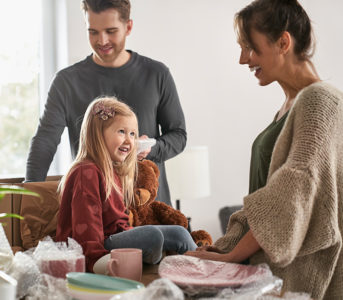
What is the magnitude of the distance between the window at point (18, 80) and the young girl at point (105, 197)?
62.2 inches

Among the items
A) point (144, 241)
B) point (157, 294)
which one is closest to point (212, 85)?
point (144, 241)

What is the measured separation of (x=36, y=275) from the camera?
3.75 ft

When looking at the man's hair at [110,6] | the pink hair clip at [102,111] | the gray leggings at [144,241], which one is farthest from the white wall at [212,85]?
the gray leggings at [144,241]

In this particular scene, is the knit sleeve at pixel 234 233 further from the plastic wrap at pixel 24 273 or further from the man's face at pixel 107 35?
the man's face at pixel 107 35

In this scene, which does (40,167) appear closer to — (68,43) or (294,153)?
(68,43)

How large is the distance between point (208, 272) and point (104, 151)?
80cm

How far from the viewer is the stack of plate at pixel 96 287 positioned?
921 millimetres

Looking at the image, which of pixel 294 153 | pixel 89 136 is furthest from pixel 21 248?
pixel 294 153

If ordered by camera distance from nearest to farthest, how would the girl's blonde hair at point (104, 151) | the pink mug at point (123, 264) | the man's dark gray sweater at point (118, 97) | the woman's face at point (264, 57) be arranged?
1. the pink mug at point (123, 264)
2. the woman's face at point (264, 57)
3. the girl's blonde hair at point (104, 151)
4. the man's dark gray sweater at point (118, 97)

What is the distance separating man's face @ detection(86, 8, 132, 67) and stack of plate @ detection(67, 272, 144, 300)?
1718 millimetres

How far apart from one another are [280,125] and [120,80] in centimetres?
134

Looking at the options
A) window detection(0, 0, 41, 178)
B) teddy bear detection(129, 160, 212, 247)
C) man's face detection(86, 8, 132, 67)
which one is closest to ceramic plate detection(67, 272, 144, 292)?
teddy bear detection(129, 160, 212, 247)

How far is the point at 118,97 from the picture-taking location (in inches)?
98.9

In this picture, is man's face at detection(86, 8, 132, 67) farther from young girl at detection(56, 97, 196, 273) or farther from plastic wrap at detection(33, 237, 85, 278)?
plastic wrap at detection(33, 237, 85, 278)
